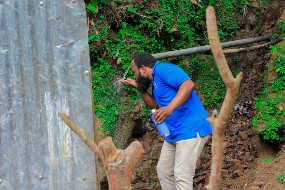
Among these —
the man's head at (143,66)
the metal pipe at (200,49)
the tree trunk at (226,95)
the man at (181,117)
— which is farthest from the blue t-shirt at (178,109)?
the tree trunk at (226,95)

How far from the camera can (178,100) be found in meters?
4.31

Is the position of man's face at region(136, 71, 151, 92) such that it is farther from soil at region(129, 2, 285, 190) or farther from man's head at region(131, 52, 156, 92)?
soil at region(129, 2, 285, 190)

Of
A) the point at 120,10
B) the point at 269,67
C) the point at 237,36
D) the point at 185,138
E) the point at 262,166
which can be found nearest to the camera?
the point at 185,138

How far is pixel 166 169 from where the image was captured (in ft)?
15.5

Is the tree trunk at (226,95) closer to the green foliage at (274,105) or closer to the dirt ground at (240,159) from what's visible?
the dirt ground at (240,159)

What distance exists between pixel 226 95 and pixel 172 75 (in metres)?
2.63

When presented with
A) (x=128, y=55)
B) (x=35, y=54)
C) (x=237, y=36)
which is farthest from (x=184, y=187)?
(x=237, y=36)

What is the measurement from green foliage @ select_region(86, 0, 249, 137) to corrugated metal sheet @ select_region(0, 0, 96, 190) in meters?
2.65

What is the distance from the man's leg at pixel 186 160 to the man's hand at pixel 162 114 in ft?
1.00

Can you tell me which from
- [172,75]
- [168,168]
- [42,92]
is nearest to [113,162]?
[42,92]

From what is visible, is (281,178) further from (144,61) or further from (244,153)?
(144,61)

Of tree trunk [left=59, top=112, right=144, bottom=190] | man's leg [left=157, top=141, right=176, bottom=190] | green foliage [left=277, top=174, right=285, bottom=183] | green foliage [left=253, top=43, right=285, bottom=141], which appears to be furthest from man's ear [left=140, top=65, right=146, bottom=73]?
tree trunk [left=59, top=112, right=144, bottom=190]

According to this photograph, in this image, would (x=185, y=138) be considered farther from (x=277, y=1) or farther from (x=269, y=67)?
(x=277, y=1)

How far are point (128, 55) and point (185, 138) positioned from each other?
8.21 ft
